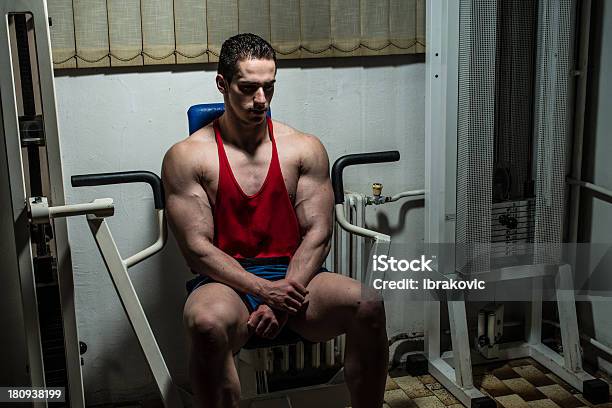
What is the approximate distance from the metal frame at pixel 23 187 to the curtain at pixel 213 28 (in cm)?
60

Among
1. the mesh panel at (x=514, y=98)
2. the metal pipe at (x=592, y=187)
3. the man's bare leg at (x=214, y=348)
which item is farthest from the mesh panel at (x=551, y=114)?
the man's bare leg at (x=214, y=348)

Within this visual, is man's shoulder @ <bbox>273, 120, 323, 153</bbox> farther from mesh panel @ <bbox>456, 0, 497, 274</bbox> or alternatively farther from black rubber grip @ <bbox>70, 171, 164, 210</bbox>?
mesh panel @ <bbox>456, 0, 497, 274</bbox>

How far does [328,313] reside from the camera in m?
2.05

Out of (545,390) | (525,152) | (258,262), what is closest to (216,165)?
(258,262)

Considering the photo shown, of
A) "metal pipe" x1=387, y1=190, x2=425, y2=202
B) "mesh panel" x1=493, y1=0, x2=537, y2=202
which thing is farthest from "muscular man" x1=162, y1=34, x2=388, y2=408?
"mesh panel" x1=493, y1=0, x2=537, y2=202

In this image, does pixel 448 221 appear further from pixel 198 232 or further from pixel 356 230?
pixel 198 232

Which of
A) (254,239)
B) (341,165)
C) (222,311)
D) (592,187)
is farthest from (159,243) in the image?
(592,187)

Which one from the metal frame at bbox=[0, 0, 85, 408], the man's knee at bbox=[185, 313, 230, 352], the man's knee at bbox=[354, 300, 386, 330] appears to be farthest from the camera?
the man's knee at bbox=[354, 300, 386, 330]

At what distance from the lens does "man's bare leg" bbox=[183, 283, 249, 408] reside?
1887mm

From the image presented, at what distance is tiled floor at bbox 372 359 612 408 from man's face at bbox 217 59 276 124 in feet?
3.82

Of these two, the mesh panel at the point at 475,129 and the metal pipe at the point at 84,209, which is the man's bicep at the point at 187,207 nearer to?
the metal pipe at the point at 84,209

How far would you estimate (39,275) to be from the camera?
195cm

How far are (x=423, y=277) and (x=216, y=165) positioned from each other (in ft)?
3.38

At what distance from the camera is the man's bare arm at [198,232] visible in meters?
2.04
